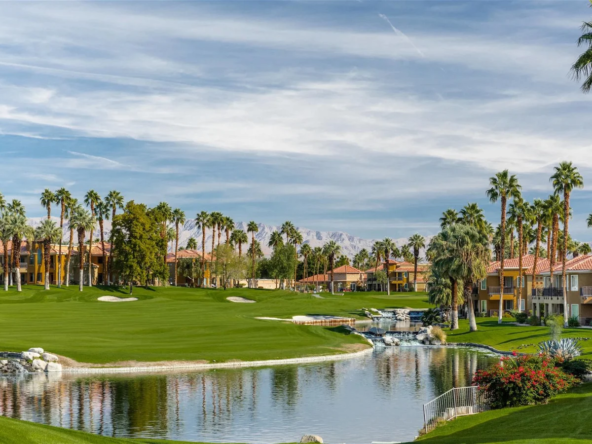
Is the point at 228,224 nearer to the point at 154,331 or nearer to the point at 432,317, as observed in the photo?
the point at 432,317

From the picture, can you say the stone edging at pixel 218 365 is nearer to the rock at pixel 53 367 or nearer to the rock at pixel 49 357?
the rock at pixel 53 367

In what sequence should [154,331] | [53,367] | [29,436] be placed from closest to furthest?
[29,436], [53,367], [154,331]

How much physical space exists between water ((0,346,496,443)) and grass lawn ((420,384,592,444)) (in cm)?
366

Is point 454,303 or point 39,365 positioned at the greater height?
point 454,303

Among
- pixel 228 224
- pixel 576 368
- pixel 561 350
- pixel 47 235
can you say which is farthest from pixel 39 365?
pixel 228 224

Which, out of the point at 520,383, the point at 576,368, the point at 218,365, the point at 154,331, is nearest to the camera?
the point at 520,383

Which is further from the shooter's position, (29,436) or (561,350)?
(561,350)

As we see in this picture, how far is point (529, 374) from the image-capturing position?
3406cm

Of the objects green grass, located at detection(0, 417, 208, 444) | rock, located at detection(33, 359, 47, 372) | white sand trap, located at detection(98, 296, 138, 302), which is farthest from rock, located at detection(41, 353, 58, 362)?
white sand trap, located at detection(98, 296, 138, 302)

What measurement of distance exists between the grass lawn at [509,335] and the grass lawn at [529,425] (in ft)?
90.3

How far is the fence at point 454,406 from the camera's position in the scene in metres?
32.5

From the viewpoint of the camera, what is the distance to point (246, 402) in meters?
41.4

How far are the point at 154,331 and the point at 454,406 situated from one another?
4233 centimetres

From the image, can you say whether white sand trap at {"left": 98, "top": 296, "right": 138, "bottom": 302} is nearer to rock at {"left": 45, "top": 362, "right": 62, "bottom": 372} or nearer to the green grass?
rock at {"left": 45, "top": 362, "right": 62, "bottom": 372}
